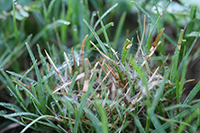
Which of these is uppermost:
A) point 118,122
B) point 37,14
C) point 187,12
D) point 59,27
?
point 37,14

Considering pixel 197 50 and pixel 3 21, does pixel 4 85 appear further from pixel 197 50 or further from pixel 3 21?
pixel 197 50

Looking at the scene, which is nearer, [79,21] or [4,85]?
[4,85]

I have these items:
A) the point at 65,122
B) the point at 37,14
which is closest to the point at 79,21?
the point at 37,14

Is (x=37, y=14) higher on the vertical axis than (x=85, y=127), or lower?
higher

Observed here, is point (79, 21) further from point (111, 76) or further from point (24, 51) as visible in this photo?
point (111, 76)

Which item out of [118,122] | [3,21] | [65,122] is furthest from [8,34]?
[118,122]

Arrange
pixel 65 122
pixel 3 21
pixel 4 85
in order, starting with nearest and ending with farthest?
pixel 65 122 → pixel 4 85 → pixel 3 21

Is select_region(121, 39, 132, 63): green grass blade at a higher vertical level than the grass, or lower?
higher

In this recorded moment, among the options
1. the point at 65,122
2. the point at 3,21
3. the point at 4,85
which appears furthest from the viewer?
the point at 3,21

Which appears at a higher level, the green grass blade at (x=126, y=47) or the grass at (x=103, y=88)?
the green grass blade at (x=126, y=47)
